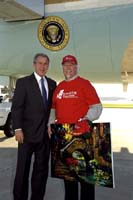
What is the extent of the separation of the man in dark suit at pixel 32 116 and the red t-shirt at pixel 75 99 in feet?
0.84

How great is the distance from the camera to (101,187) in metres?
5.23

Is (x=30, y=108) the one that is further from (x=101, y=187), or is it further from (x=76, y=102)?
(x=101, y=187)

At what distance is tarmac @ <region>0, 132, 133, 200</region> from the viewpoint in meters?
4.92

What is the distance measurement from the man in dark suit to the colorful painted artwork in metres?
0.17

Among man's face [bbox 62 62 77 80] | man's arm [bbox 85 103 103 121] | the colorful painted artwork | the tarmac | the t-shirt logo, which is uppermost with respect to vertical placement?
man's face [bbox 62 62 77 80]

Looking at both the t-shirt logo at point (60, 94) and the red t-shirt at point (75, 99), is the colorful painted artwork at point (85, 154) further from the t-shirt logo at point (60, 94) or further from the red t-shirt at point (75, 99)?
the t-shirt logo at point (60, 94)

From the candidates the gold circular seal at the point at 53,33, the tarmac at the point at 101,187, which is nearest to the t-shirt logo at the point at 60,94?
the tarmac at the point at 101,187

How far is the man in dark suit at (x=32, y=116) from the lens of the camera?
12.8ft

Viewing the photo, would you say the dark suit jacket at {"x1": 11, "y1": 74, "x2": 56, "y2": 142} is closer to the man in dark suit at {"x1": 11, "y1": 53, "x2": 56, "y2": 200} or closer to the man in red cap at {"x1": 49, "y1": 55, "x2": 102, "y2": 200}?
the man in dark suit at {"x1": 11, "y1": 53, "x2": 56, "y2": 200}

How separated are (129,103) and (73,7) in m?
10.6

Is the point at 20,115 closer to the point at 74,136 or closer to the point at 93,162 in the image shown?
the point at 74,136

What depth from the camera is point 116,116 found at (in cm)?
1417

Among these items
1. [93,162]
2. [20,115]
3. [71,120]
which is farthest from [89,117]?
[20,115]

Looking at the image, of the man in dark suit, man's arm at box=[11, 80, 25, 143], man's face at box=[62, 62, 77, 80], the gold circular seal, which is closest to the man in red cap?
man's face at box=[62, 62, 77, 80]
